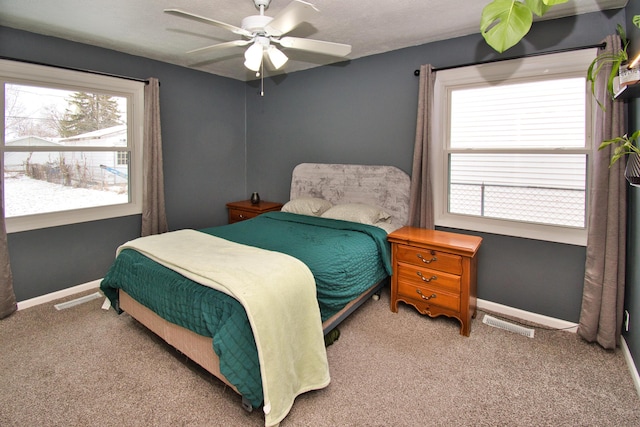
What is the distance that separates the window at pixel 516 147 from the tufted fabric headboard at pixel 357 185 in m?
0.39

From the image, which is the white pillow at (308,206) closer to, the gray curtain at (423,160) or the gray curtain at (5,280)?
the gray curtain at (423,160)

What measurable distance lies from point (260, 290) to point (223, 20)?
88.8 inches

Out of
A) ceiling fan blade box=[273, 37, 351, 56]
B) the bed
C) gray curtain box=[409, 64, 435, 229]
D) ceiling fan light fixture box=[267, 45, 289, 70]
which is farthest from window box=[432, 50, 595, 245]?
ceiling fan light fixture box=[267, 45, 289, 70]

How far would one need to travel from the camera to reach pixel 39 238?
10.4 ft

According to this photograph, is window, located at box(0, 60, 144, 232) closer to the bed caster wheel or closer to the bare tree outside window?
the bare tree outside window

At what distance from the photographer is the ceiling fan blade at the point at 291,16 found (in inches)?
70.8

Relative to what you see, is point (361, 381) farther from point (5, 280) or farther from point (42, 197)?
point (42, 197)

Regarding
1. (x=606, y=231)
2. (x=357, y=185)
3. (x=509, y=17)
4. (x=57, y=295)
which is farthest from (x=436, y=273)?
(x=57, y=295)

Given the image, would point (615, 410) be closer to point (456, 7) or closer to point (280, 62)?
point (456, 7)

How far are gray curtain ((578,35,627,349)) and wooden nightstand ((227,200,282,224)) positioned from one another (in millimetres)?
3274

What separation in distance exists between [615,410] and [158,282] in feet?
9.07

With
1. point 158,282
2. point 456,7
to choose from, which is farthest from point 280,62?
point 158,282

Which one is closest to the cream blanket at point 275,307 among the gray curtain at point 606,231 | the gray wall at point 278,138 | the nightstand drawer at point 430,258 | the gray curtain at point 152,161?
the nightstand drawer at point 430,258

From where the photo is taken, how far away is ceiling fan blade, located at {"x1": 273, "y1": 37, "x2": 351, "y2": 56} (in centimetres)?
235
